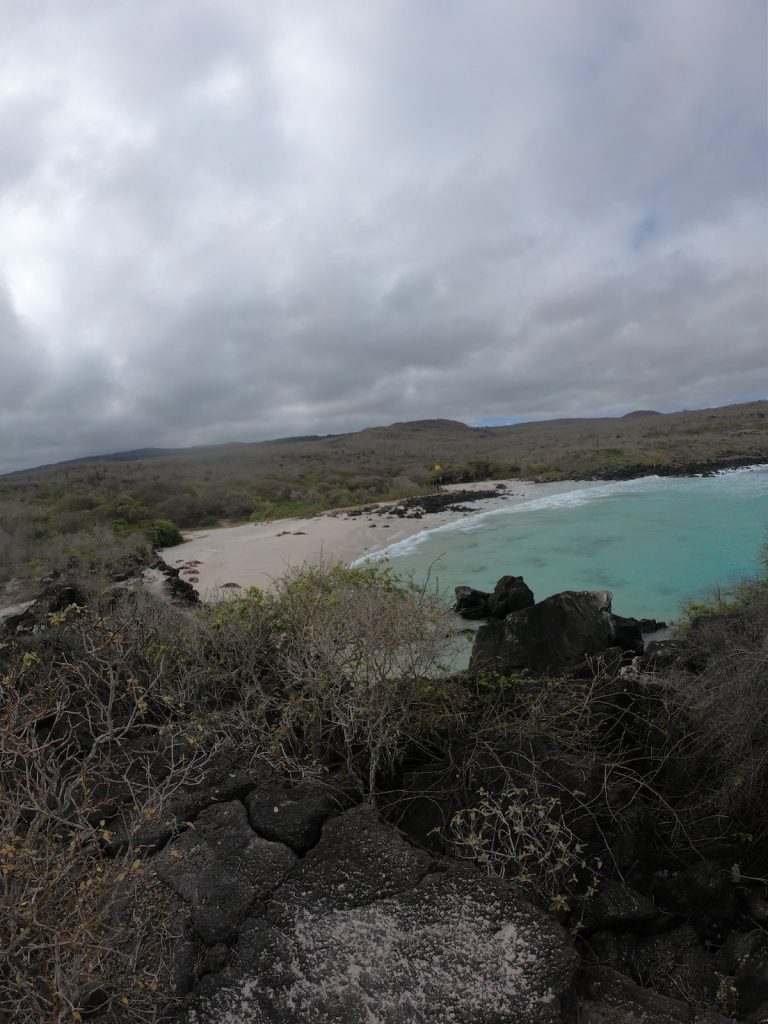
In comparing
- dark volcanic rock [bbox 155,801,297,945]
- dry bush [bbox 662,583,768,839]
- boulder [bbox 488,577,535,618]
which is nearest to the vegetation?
dry bush [bbox 662,583,768,839]

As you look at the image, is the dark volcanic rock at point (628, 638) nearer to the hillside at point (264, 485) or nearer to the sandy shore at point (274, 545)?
the sandy shore at point (274, 545)

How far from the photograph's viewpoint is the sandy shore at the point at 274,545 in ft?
50.5

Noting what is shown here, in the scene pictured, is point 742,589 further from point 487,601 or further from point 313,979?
point 313,979

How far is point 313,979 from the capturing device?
244 centimetres

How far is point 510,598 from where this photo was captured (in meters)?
10.9

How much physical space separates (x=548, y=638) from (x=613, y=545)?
1299 cm

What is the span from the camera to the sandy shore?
50.5 ft

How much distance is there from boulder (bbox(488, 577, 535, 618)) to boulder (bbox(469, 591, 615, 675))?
303 cm

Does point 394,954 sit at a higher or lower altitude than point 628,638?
higher

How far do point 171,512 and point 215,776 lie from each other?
2678cm

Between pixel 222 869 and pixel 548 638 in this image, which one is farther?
pixel 548 638

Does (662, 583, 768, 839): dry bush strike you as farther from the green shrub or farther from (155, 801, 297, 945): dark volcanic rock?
the green shrub

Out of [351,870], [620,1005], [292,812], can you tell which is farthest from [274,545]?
[620,1005]

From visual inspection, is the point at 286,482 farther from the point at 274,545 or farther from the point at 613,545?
the point at 613,545
